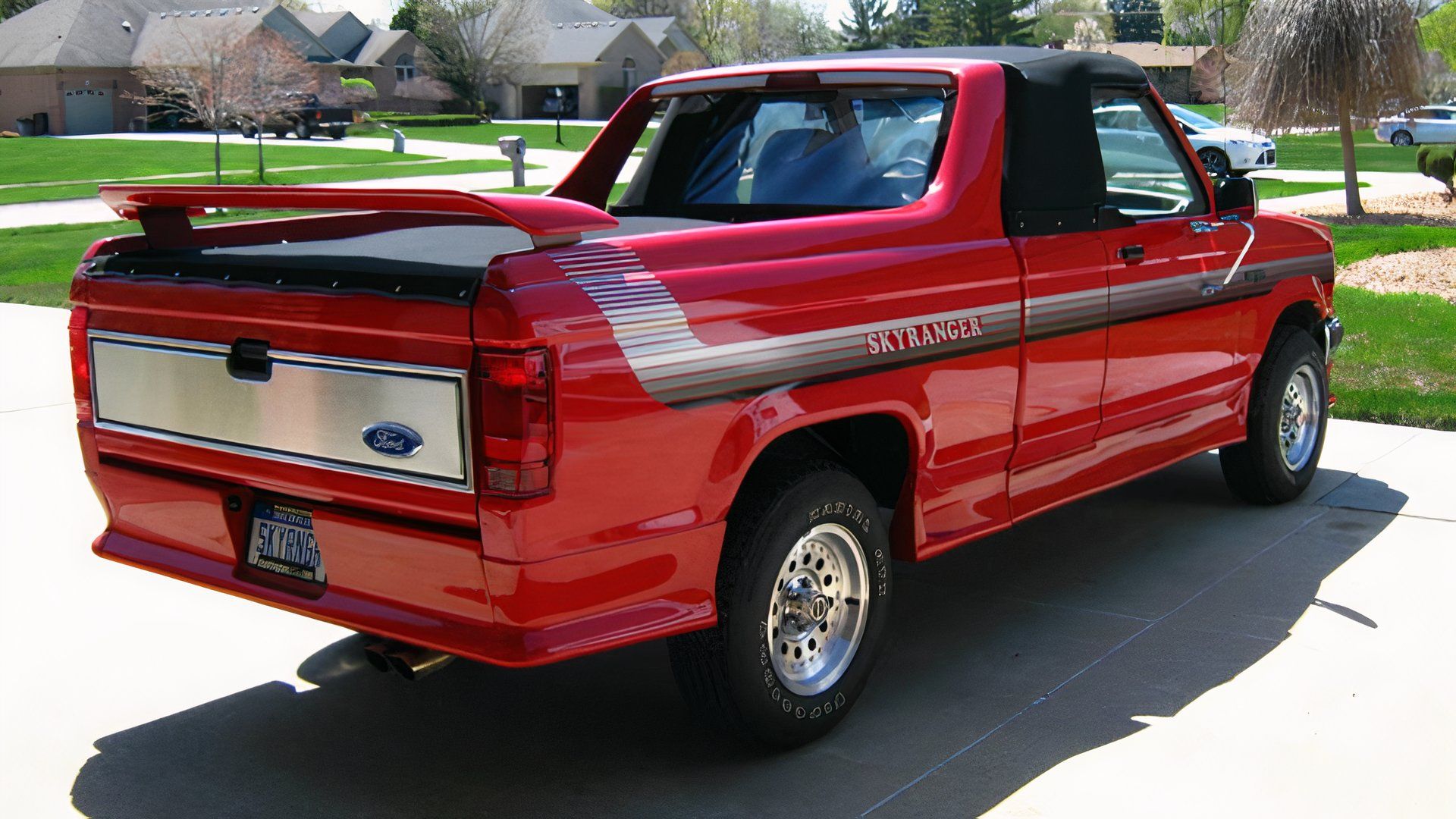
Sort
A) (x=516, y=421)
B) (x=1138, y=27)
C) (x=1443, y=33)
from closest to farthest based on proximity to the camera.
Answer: (x=516, y=421), (x=1443, y=33), (x=1138, y=27)

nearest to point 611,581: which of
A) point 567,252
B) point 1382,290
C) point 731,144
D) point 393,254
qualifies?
point 567,252

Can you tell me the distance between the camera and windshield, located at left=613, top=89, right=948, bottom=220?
4.90 metres

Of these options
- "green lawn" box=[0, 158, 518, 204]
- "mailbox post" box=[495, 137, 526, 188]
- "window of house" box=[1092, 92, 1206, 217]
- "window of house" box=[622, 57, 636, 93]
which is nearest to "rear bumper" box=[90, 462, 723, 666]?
"window of house" box=[1092, 92, 1206, 217]

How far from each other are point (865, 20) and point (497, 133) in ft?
166

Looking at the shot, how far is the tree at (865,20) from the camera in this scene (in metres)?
100

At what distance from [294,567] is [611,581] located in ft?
2.93

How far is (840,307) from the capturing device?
4016 millimetres

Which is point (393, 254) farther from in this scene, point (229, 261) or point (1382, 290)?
point (1382, 290)

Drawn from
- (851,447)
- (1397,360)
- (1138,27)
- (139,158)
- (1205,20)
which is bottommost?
(1397,360)

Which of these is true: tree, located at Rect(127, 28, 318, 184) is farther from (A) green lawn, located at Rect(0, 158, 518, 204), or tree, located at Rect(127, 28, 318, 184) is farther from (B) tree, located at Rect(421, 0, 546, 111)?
(B) tree, located at Rect(421, 0, 546, 111)

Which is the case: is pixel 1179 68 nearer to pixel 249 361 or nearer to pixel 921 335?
pixel 921 335

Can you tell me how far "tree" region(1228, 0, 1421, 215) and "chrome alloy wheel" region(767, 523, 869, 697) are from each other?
1698cm

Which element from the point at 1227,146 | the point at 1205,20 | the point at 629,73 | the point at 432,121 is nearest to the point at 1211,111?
the point at 1205,20

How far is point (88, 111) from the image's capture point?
6494cm
